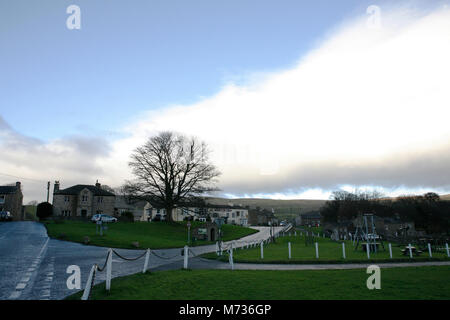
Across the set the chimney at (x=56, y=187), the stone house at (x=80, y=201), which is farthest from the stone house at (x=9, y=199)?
the stone house at (x=80, y=201)

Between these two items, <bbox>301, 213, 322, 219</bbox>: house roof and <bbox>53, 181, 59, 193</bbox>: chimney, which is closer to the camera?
<bbox>53, 181, 59, 193</bbox>: chimney

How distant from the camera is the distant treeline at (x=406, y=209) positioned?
247 ft

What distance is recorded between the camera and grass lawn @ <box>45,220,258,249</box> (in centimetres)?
3217

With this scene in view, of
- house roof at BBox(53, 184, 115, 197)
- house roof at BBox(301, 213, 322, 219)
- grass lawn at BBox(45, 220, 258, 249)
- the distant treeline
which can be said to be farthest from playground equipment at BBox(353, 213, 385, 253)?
house roof at BBox(301, 213, 322, 219)

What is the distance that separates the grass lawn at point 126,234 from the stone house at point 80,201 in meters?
14.7

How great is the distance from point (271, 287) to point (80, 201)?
6742 cm

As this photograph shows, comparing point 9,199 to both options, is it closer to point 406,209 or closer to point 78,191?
point 78,191

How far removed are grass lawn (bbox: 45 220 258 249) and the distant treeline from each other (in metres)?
42.9

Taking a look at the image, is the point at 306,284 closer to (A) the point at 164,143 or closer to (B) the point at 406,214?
(A) the point at 164,143

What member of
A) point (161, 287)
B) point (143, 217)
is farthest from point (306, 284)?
point (143, 217)

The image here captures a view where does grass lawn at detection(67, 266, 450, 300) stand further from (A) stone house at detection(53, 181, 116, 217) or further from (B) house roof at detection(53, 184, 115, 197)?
(B) house roof at detection(53, 184, 115, 197)

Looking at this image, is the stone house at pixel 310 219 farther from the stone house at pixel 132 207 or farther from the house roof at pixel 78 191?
the house roof at pixel 78 191

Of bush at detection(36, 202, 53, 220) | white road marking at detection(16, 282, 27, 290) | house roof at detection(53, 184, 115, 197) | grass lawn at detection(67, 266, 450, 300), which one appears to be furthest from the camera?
house roof at detection(53, 184, 115, 197)
